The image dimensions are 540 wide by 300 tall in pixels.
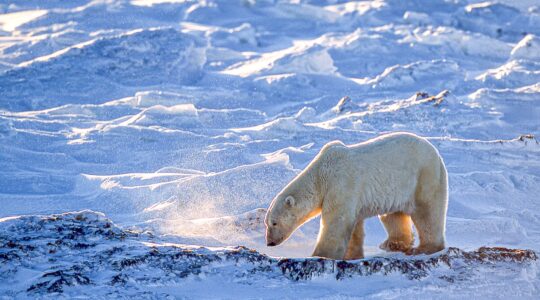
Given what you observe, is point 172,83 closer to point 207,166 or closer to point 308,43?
point 308,43

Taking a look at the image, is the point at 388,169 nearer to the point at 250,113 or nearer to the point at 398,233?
the point at 398,233

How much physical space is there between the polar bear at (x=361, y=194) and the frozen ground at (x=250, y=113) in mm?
626

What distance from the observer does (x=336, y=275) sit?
228 inches

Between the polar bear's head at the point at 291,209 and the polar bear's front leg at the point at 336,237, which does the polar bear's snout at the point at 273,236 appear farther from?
the polar bear's front leg at the point at 336,237

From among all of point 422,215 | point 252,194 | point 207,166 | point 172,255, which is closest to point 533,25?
point 207,166

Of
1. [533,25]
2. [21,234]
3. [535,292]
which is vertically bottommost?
[533,25]

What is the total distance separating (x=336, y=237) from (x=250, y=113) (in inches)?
513

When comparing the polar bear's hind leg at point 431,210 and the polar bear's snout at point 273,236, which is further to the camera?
the polar bear's hind leg at point 431,210

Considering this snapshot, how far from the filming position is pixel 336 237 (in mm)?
6633

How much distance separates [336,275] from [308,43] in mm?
23209

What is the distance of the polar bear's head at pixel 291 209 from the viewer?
6902 millimetres

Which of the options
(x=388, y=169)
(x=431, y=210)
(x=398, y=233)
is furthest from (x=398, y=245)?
(x=388, y=169)

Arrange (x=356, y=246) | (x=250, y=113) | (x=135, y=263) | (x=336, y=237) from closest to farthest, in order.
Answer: (x=135, y=263) < (x=336, y=237) < (x=356, y=246) < (x=250, y=113)

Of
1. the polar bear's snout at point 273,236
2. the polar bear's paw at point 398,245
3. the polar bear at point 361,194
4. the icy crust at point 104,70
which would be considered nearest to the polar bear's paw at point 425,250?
the polar bear at point 361,194
